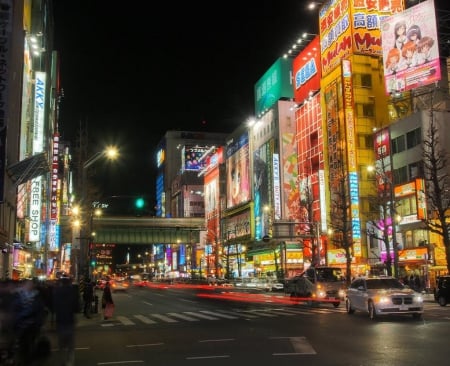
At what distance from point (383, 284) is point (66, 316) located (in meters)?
14.7

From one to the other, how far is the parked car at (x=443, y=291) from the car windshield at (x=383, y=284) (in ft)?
25.8

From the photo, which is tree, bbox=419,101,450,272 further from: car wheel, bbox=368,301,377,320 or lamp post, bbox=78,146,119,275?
lamp post, bbox=78,146,119,275

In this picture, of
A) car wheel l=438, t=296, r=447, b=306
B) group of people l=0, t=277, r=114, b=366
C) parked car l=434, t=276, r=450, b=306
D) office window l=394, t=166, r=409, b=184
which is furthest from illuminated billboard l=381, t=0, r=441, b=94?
group of people l=0, t=277, r=114, b=366

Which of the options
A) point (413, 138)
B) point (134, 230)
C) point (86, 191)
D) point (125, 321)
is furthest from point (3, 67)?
point (134, 230)

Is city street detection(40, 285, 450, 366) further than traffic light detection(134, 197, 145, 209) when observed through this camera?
No

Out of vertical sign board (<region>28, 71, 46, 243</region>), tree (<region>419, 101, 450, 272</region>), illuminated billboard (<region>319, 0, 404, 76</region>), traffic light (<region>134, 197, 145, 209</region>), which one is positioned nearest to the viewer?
traffic light (<region>134, 197, 145, 209</region>)

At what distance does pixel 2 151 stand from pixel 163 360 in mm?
13507

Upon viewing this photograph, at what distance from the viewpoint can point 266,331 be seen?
→ 16.7m

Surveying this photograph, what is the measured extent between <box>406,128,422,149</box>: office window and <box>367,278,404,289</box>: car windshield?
28800mm

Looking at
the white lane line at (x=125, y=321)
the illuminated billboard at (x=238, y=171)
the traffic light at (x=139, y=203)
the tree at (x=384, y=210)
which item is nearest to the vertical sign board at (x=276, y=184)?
the illuminated billboard at (x=238, y=171)

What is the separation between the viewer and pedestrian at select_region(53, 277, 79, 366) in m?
9.96

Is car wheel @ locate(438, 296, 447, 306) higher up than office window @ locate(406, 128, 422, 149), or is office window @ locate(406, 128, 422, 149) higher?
office window @ locate(406, 128, 422, 149)

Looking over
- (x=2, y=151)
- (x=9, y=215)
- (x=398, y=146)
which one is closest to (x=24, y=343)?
(x=2, y=151)

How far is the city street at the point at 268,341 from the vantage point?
37.0 ft
